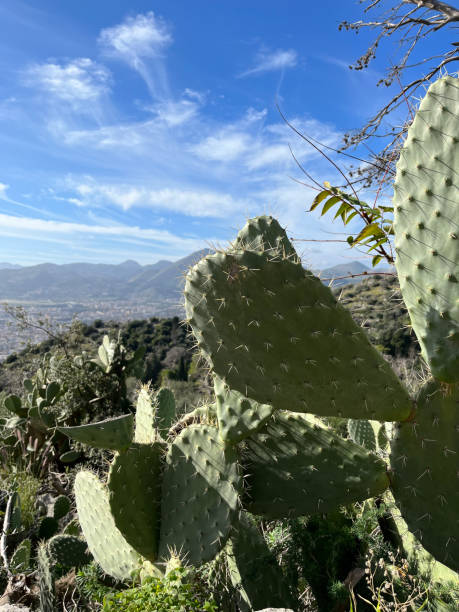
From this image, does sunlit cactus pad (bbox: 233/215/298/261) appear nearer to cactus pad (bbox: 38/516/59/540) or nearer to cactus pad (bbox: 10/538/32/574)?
cactus pad (bbox: 10/538/32/574)

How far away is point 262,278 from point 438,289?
592 mm

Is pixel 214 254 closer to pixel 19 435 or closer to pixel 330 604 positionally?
pixel 330 604

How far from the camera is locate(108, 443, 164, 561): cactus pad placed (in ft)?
6.22

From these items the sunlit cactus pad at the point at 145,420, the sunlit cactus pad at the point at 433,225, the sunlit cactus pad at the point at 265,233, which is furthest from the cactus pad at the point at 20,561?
the sunlit cactus pad at the point at 433,225

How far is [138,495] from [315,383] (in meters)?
1.13

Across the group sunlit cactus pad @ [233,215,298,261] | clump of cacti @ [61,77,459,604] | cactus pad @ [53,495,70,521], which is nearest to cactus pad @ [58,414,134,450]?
clump of cacti @ [61,77,459,604]

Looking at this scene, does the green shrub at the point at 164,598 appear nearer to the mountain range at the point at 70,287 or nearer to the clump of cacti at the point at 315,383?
the clump of cacti at the point at 315,383

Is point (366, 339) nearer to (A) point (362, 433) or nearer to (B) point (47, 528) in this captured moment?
(A) point (362, 433)

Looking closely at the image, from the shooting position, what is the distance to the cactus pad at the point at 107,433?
5.87 feet

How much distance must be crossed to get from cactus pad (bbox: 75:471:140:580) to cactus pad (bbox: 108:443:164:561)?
0.14 meters

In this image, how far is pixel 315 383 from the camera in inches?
57.3

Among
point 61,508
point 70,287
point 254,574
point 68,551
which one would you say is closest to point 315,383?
point 254,574

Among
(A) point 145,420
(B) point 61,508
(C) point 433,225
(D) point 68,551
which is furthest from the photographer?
(B) point 61,508

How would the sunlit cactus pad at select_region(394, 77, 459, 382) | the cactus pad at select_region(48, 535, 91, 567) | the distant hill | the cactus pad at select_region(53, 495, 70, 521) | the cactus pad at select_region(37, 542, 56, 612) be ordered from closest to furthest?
the sunlit cactus pad at select_region(394, 77, 459, 382), the cactus pad at select_region(37, 542, 56, 612), the cactus pad at select_region(48, 535, 91, 567), the cactus pad at select_region(53, 495, 70, 521), the distant hill
